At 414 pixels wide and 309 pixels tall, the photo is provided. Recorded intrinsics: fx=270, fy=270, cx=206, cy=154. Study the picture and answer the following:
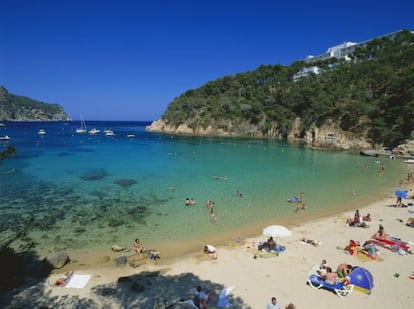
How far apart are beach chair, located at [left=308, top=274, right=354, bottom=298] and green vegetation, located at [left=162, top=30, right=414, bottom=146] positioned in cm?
4921

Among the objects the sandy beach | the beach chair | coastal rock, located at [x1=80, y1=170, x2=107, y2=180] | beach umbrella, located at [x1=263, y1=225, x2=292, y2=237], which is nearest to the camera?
the sandy beach

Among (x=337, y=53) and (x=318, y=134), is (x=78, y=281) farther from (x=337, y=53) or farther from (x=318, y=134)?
(x=337, y=53)

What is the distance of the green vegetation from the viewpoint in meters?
51.7

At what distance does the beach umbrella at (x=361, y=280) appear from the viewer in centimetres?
914

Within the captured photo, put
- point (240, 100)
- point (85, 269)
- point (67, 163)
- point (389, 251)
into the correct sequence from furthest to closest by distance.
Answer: point (240, 100), point (67, 163), point (389, 251), point (85, 269)

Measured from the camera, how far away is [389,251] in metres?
12.2

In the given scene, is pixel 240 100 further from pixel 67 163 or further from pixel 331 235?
pixel 331 235

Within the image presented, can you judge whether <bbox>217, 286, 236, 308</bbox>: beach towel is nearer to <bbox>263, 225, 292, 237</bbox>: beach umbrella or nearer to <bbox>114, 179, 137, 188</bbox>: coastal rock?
<bbox>263, 225, 292, 237</bbox>: beach umbrella

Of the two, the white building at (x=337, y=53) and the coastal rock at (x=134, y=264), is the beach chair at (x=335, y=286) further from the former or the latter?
the white building at (x=337, y=53)

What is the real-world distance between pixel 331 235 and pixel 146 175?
21.2 m

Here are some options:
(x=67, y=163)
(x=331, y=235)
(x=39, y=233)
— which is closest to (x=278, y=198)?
(x=331, y=235)

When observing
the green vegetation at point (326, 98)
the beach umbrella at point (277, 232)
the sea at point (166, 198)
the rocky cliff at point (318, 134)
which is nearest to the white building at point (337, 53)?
the green vegetation at point (326, 98)

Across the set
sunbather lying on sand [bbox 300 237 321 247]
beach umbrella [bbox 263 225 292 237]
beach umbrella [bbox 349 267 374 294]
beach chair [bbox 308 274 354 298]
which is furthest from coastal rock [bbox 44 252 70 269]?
beach umbrella [bbox 349 267 374 294]

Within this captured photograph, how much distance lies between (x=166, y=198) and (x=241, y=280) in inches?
500
